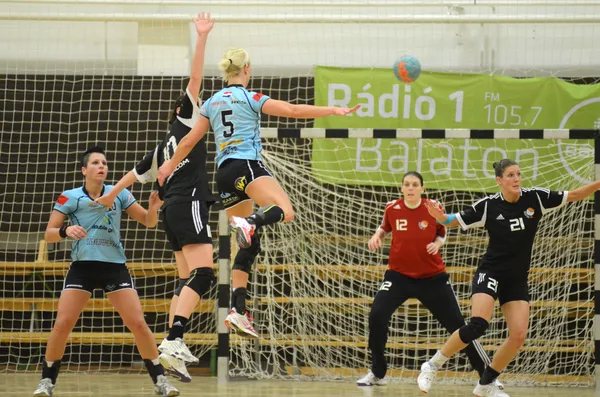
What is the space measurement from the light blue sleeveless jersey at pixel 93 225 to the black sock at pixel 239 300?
139 centimetres

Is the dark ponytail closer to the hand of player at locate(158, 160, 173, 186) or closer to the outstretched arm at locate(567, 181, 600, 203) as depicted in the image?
the outstretched arm at locate(567, 181, 600, 203)

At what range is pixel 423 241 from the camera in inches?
283

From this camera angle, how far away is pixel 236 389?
7.30 m

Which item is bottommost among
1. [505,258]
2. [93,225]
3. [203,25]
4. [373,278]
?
[373,278]

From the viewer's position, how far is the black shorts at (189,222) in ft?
18.5

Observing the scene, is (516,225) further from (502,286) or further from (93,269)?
(93,269)

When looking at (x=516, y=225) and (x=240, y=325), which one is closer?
(x=240, y=325)

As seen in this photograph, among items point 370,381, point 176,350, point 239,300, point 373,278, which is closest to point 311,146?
point 373,278

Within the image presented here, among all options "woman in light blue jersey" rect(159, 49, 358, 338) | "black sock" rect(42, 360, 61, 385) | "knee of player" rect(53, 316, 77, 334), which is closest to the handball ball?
"woman in light blue jersey" rect(159, 49, 358, 338)

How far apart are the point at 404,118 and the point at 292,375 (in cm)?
301

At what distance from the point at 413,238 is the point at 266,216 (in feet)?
7.80

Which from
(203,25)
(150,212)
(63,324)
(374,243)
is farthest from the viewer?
(374,243)

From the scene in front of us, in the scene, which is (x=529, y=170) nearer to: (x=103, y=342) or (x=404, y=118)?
(x=404, y=118)

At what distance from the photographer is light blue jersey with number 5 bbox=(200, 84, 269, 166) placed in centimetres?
538
